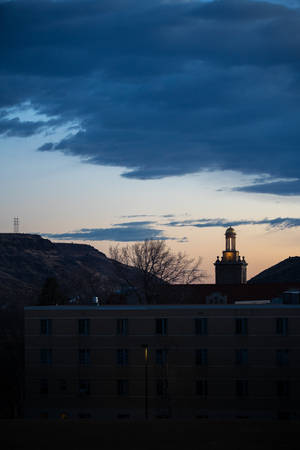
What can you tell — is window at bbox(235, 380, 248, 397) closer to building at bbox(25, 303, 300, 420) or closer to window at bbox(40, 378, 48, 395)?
building at bbox(25, 303, 300, 420)

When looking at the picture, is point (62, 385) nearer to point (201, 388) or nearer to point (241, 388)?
Answer: point (201, 388)

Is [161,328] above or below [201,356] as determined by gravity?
above

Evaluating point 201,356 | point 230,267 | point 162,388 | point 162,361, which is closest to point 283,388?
point 201,356

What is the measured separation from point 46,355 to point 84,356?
9.34 feet

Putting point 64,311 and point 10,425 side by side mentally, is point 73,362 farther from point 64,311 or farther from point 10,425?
point 10,425

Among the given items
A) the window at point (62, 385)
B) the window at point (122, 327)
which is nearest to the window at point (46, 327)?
the window at point (62, 385)

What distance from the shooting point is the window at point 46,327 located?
4919 cm

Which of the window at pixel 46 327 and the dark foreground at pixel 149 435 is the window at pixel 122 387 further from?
the dark foreground at pixel 149 435

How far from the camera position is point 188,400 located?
155ft

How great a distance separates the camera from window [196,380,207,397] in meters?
47.6

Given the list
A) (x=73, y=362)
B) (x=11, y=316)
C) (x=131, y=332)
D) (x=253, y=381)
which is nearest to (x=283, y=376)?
(x=253, y=381)

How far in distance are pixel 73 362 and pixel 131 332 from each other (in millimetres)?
4838

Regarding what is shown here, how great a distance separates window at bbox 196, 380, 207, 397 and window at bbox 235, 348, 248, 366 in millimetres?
2844

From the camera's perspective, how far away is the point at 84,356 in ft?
161
